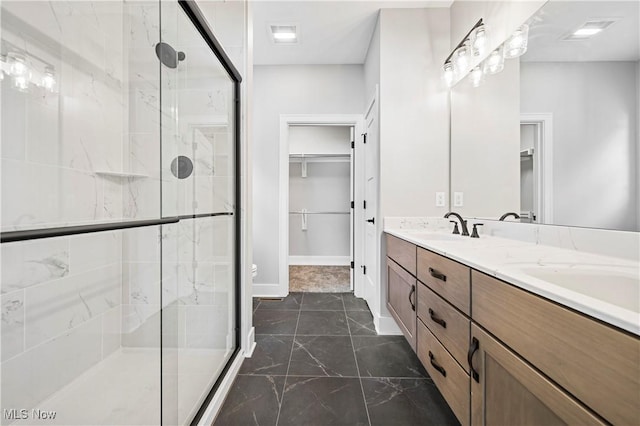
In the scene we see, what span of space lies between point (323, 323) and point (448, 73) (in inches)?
90.5

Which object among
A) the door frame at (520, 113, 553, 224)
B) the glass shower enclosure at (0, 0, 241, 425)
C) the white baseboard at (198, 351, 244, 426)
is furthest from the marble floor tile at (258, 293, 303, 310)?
the door frame at (520, 113, 553, 224)

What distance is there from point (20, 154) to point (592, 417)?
5.97 ft

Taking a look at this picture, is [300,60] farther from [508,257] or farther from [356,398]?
[356,398]

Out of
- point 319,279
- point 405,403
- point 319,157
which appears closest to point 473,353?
point 405,403

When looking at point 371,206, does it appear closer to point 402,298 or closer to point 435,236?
point 435,236

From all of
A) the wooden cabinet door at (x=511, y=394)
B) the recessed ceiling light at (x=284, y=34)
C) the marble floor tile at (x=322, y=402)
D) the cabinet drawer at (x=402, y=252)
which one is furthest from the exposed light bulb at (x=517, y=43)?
the marble floor tile at (x=322, y=402)

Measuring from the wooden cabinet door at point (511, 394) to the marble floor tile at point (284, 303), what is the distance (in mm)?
2024

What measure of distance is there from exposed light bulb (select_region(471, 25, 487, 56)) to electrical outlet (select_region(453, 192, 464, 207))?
100 cm

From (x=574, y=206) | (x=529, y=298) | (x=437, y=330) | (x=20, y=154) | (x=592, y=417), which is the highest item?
(x=20, y=154)

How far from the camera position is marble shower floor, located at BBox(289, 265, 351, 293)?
3.42 metres

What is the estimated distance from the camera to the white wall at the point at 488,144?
162cm

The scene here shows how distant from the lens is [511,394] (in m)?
0.75

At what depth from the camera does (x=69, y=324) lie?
1.29 meters

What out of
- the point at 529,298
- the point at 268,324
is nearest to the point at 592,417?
the point at 529,298
